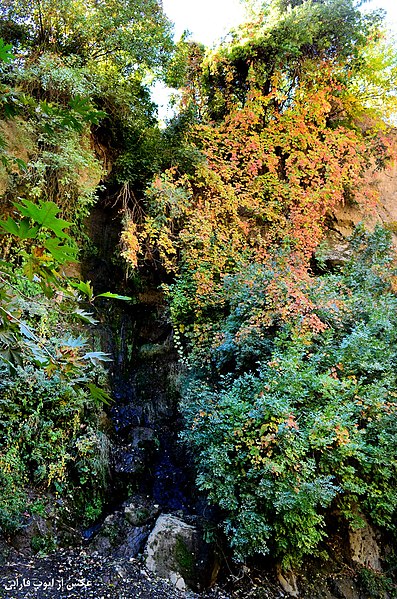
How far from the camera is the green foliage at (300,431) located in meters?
3.01

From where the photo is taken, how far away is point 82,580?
3102 millimetres

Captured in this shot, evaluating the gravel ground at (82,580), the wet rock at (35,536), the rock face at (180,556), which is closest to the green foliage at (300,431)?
the rock face at (180,556)

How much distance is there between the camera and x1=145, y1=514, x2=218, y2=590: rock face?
3.39 meters

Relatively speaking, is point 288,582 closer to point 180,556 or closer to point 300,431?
point 180,556

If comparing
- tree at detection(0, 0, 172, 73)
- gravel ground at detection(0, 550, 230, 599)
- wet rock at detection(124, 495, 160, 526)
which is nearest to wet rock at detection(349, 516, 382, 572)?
gravel ground at detection(0, 550, 230, 599)

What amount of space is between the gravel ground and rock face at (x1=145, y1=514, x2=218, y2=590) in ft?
0.33

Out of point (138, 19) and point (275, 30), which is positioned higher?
point (275, 30)

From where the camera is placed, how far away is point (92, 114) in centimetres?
123

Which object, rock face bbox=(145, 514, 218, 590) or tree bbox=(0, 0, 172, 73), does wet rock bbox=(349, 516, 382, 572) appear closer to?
rock face bbox=(145, 514, 218, 590)

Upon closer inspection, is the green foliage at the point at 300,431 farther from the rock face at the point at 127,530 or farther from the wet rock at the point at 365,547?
the rock face at the point at 127,530

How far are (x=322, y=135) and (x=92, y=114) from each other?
6216 mm

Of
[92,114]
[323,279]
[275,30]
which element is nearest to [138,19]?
[275,30]

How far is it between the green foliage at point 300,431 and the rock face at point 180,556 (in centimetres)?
42

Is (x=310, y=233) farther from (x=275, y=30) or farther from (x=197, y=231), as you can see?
(x=275, y=30)
